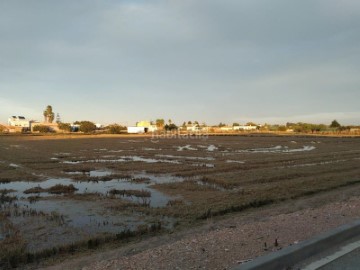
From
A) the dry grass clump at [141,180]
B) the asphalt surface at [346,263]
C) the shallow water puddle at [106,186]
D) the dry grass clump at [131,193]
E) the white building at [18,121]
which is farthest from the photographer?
the white building at [18,121]

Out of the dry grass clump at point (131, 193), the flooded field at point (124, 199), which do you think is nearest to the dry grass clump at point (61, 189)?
the flooded field at point (124, 199)

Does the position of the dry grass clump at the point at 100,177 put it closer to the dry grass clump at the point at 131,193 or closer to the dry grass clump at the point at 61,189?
the dry grass clump at the point at 61,189

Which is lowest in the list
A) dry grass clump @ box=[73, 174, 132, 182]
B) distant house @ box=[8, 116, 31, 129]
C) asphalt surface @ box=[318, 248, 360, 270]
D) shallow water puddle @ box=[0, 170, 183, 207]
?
shallow water puddle @ box=[0, 170, 183, 207]

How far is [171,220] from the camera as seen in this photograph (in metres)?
9.28

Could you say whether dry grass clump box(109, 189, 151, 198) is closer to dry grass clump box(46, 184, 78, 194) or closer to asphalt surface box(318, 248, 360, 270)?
dry grass clump box(46, 184, 78, 194)

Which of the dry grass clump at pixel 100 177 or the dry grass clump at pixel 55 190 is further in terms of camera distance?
the dry grass clump at pixel 100 177

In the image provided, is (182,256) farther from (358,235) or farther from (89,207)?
(89,207)

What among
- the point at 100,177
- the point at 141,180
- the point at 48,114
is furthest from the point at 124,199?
the point at 48,114

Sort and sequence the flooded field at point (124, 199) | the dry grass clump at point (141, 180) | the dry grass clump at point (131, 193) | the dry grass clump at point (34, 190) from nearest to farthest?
the flooded field at point (124, 199) < the dry grass clump at point (131, 193) < the dry grass clump at point (34, 190) < the dry grass clump at point (141, 180)

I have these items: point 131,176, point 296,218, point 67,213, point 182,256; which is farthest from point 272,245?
point 131,176

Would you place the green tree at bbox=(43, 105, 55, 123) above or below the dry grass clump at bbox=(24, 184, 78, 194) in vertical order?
above

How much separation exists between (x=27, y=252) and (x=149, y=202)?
5405 mm

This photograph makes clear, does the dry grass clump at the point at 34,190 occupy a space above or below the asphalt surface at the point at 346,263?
below

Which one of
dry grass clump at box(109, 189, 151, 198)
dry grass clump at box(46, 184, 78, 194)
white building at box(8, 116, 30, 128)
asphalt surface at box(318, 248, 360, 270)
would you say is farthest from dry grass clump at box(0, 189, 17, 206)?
white building at box(8, 116, 30, 128)
